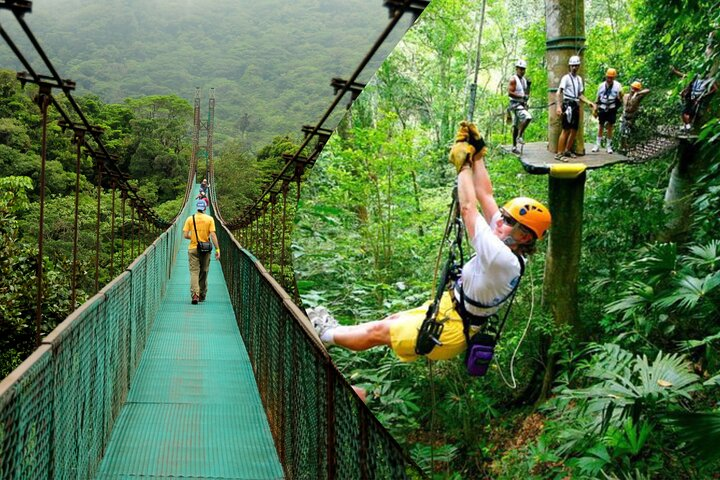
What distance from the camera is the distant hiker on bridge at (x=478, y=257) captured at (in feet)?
7.27

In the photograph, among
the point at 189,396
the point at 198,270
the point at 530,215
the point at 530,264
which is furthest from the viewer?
the point at 198,270

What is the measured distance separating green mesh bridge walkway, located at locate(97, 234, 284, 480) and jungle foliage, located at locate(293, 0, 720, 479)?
2155 mm

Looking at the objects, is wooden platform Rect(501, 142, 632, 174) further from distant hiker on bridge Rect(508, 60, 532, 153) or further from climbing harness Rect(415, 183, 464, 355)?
climbing harness Rect(415, 183, 464, 355)

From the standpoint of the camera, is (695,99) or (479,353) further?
(695,99)

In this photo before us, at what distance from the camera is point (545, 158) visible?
2594 mm

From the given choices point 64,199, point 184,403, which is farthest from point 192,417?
point 64,199

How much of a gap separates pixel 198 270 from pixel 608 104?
943cm

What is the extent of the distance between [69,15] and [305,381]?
3406 inches

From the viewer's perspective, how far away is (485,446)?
2.69m

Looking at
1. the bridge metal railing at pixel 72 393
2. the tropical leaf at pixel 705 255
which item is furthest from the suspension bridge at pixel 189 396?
the tropical leaf at pixel 705 255

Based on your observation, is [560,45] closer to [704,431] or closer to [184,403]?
[704,431]

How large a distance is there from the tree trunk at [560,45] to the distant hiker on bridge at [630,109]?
180mm

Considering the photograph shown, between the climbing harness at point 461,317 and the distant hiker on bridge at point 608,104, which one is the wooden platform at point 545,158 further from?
the climbing harness at point 461,317

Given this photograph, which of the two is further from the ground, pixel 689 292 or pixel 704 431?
pixel 689 292
